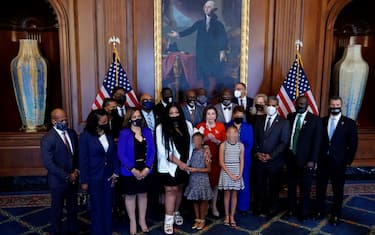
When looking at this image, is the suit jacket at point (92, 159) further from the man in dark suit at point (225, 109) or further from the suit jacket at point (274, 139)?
the suit jacket at point (274, 139)

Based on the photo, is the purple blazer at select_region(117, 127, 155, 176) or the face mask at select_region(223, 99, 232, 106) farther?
the face mask at select_region(223, 99, 232, 106)

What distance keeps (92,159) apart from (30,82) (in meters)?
3.42

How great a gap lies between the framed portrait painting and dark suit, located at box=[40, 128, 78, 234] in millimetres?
2638

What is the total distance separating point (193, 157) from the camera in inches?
180

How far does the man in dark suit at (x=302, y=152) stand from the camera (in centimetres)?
477

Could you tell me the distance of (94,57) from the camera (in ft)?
20.6

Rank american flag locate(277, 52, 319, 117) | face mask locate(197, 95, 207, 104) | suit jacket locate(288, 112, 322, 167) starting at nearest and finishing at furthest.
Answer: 1. suit jacket locate(288, 112, 322, 167)
2. face mask locate(197, 95, 207, 104)
3. american flag locate(277, 52, 319, 117)

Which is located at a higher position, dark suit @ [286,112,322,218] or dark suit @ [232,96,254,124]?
dark suit @ [232,96,254,124]

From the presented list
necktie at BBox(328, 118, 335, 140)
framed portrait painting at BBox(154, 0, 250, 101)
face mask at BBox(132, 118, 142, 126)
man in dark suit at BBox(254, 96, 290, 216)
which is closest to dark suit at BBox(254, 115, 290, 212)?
man in dark suit at BBox(254, 96, 290, 216)

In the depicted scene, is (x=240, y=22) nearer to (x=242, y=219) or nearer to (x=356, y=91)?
(x=356, y=91)

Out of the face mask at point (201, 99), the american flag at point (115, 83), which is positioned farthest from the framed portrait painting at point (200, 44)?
the face mask at point (201, 99)

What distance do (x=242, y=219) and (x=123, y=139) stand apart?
2097mm

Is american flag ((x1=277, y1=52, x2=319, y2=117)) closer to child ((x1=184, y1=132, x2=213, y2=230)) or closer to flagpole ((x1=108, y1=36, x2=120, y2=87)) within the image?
child ((x1=184, y1=132, x2=213, y2=230))

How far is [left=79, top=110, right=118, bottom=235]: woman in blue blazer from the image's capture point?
396 centimetres
